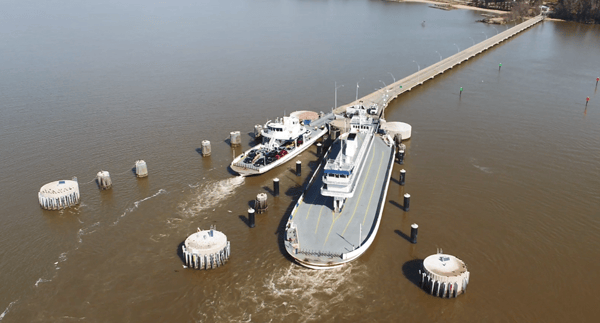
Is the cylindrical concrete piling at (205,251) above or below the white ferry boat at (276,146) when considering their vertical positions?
below

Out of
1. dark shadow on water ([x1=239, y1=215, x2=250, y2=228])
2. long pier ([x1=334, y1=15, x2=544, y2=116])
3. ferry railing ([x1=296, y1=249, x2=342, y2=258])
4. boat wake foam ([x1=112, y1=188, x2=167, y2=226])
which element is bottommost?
dark shadow on water ([x1=239, y1=215, x2=250, y2=228])

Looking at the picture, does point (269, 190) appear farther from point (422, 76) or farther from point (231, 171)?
point (422, 76)

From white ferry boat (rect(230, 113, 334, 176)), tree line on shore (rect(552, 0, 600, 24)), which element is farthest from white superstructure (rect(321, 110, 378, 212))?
tree line on shore (rect(552, 0, 600, 24))

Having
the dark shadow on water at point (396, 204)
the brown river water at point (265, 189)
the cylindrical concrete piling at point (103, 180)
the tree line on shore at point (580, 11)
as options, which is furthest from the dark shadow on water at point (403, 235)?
the tree line on shore at point (580, 11)

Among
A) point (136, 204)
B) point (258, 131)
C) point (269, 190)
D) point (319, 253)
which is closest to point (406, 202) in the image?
point (319, 253)

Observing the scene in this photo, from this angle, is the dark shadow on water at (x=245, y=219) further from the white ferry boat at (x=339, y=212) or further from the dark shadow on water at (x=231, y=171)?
the dark shadow on water at (x=231, y=171)

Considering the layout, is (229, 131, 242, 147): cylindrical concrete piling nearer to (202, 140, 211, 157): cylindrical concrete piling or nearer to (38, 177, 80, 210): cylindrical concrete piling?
(202, 140, 211, 157): cylindrical concrete piling
